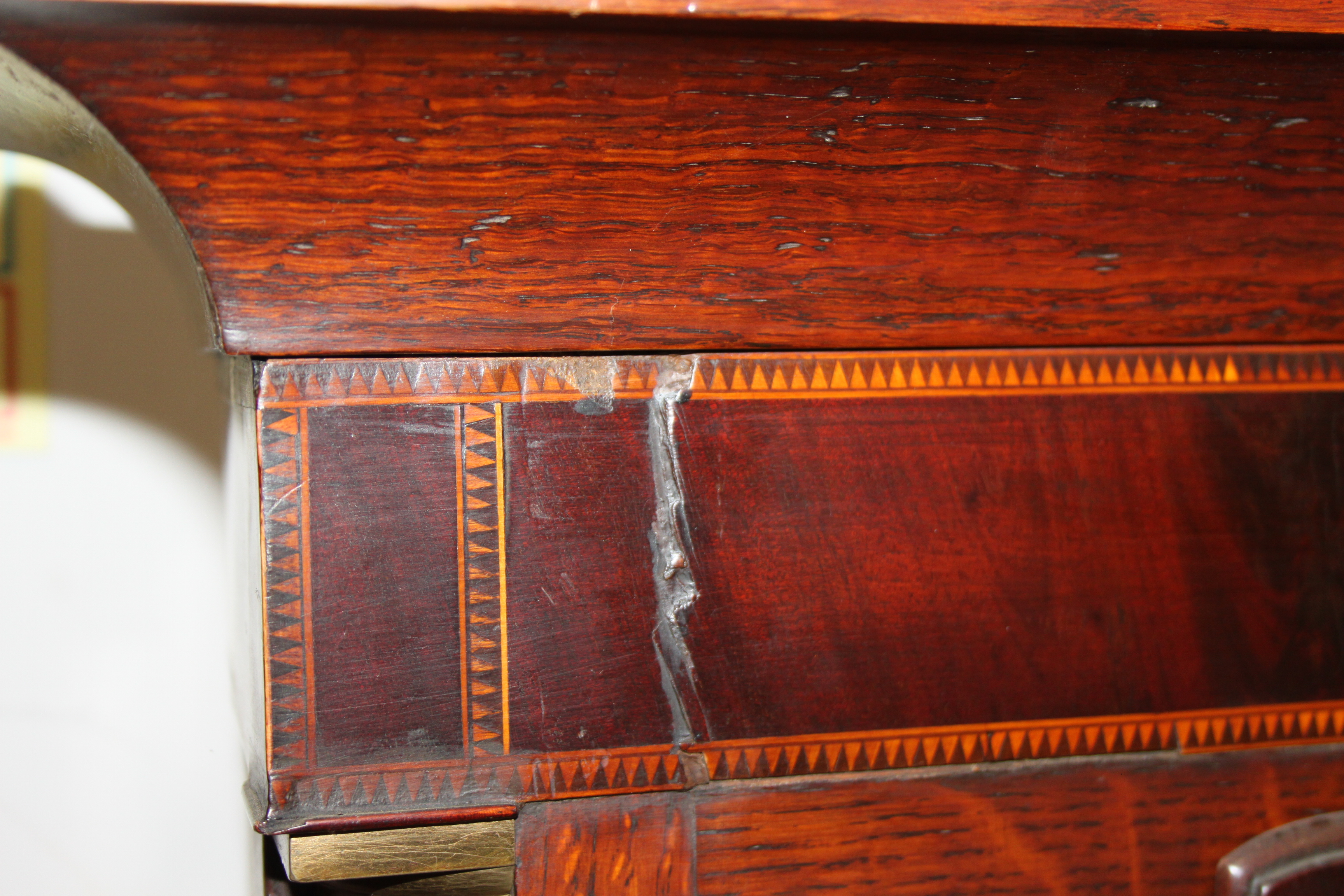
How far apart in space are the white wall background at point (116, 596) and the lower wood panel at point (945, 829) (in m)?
0.49

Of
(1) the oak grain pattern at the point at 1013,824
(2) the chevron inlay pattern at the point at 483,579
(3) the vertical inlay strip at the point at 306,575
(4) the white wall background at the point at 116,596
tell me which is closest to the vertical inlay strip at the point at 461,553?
(2) the chevron inlay pattern at the point at 483,579

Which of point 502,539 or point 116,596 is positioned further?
point 116,596

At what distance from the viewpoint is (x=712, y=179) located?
0.79 metres

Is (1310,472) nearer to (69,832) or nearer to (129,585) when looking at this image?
(129,585)

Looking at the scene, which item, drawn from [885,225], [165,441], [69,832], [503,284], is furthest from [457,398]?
[69,832]

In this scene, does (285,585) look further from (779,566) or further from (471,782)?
(779,566)

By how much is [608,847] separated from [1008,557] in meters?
0.44

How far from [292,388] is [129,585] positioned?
52 cm

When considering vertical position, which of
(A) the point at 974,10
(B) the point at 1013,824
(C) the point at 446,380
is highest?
(A) the point at 974,10

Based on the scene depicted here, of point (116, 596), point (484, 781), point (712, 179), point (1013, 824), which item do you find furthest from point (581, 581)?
point (116, 596)

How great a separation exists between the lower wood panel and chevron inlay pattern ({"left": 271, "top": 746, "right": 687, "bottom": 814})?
0.06ft

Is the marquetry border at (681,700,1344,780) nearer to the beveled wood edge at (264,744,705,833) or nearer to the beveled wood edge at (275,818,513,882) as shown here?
the beveled wood edge at (264,744,705,833)

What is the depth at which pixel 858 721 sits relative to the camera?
2.89ft

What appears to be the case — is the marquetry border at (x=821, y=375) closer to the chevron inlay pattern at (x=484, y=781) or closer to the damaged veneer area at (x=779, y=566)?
the damaged veneer area at (x=779, y=566)
